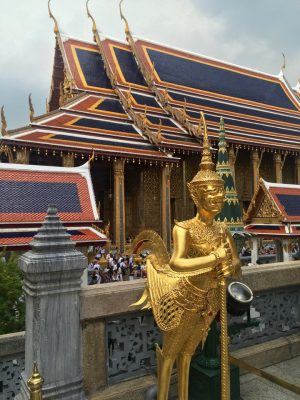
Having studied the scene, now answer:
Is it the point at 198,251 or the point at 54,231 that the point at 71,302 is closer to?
the point at 54,231

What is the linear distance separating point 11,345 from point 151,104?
62.2ft

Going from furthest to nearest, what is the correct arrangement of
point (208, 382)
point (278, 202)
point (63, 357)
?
point (278, 202) < point (208, 382) < point (63, 357)

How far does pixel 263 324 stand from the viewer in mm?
4211

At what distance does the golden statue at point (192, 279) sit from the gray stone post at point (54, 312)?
0.59m

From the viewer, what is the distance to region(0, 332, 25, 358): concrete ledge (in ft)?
10.5

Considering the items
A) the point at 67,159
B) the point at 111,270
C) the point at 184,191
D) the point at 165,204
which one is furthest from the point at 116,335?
the point at 184,191

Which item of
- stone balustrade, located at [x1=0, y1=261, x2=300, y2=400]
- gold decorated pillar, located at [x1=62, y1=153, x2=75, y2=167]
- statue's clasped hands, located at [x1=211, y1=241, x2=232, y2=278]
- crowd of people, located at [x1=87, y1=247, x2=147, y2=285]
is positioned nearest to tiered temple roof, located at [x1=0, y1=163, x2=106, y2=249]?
crowd of people, located at [x1=87, y1=247, x2=147, y2=285]

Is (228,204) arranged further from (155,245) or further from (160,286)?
(160,286)

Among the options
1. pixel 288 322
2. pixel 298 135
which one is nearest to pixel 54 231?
pixel 288 322

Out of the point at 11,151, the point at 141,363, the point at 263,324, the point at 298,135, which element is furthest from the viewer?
the point at 298,135

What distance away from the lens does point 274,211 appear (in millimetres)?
10258

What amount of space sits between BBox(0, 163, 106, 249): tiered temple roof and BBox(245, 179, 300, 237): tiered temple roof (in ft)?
16.2

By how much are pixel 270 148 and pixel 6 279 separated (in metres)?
19.3

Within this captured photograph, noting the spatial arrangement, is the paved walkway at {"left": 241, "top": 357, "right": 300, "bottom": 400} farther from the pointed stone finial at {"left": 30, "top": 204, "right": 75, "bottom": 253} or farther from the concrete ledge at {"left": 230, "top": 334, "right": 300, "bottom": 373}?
the pointed stone finial at {"left": 30, "top": 204, "right": 75, "bottom": 253}
